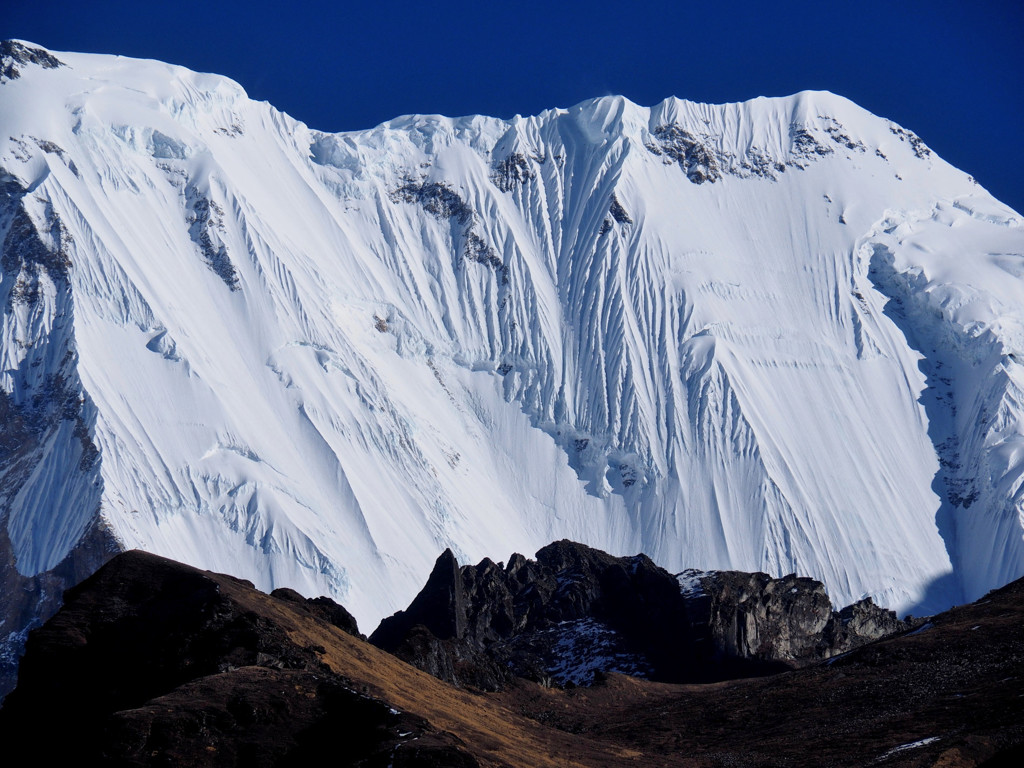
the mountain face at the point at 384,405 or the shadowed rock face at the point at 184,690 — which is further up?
the mountain face at the point at 384,405

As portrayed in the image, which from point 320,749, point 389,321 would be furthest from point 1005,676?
point 389,321

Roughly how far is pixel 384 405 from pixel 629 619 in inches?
2721

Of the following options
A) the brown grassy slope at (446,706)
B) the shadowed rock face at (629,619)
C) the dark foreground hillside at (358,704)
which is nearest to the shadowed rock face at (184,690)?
the dark foreground hillside at (358,704)

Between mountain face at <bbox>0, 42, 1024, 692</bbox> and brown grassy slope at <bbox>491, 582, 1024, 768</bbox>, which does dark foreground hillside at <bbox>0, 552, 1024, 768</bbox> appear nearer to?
brown grassy slope at <bbox>491, 582, 1024, 768</bbox>

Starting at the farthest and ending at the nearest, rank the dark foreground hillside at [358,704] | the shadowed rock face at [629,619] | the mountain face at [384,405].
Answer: the mountain face at [384,405]
the shadowed rock face at [629,619]
the dark foreground hillside at [358,704]

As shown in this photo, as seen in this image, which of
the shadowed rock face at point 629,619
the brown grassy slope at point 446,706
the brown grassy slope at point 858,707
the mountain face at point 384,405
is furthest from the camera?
the mountain face at point 384,405

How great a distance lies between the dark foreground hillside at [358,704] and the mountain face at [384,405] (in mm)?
77906

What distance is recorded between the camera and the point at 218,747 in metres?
38.0

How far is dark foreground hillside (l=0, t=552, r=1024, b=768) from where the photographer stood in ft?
127

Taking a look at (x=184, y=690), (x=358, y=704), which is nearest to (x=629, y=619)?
(x=358, y=704)

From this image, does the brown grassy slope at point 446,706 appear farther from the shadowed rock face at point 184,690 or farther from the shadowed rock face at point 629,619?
the shadowed rock face at point 629,619

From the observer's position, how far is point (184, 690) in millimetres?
40594

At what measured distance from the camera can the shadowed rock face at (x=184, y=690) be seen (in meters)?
37.5

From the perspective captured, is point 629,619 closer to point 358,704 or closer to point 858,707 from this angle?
point 858,707
